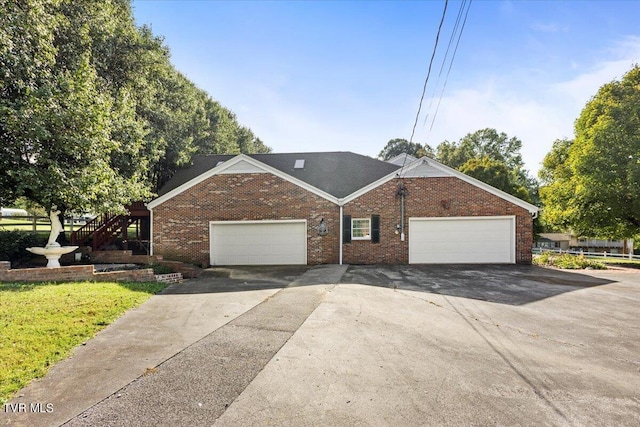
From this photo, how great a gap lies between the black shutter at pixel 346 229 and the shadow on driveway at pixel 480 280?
46.8 inches

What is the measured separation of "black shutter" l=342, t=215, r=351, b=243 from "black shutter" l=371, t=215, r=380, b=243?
93cm

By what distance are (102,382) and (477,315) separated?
5.95 m

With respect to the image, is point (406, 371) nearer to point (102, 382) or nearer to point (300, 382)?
point (300, 382)

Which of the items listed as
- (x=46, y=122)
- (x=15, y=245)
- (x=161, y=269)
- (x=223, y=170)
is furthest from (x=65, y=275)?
(x=223, y=170)

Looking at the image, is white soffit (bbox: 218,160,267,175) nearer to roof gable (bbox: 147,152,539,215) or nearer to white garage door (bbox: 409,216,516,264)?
roof gable (bbox: 147,152,539,215)

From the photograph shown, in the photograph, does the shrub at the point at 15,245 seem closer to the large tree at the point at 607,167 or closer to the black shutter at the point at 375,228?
the black shutter at the point at 375,228

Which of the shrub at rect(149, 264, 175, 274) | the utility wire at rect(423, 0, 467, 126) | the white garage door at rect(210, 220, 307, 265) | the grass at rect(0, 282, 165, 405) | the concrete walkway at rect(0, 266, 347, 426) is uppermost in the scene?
the utility wire at rect(423, 0, 467, 126)

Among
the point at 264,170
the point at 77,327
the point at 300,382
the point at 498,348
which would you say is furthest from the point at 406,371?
the point at 264,170

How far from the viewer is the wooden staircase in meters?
12.2

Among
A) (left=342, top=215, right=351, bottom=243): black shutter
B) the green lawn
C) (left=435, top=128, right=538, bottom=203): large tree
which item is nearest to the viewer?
(left=342, top=215, right=351, bottom=243): black shutter

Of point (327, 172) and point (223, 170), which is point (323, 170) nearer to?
point (327, 172)

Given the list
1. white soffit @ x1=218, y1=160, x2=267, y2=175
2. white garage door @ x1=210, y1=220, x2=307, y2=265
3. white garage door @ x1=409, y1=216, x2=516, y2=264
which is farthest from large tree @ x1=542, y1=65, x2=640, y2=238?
white soffit @ x1=218, y1=160, x2=267, y2=175

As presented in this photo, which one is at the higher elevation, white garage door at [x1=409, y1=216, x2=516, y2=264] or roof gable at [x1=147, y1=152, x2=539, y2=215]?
roof gable at [x1=147, y1=152, x2=539, y2=215]

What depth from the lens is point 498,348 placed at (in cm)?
432
